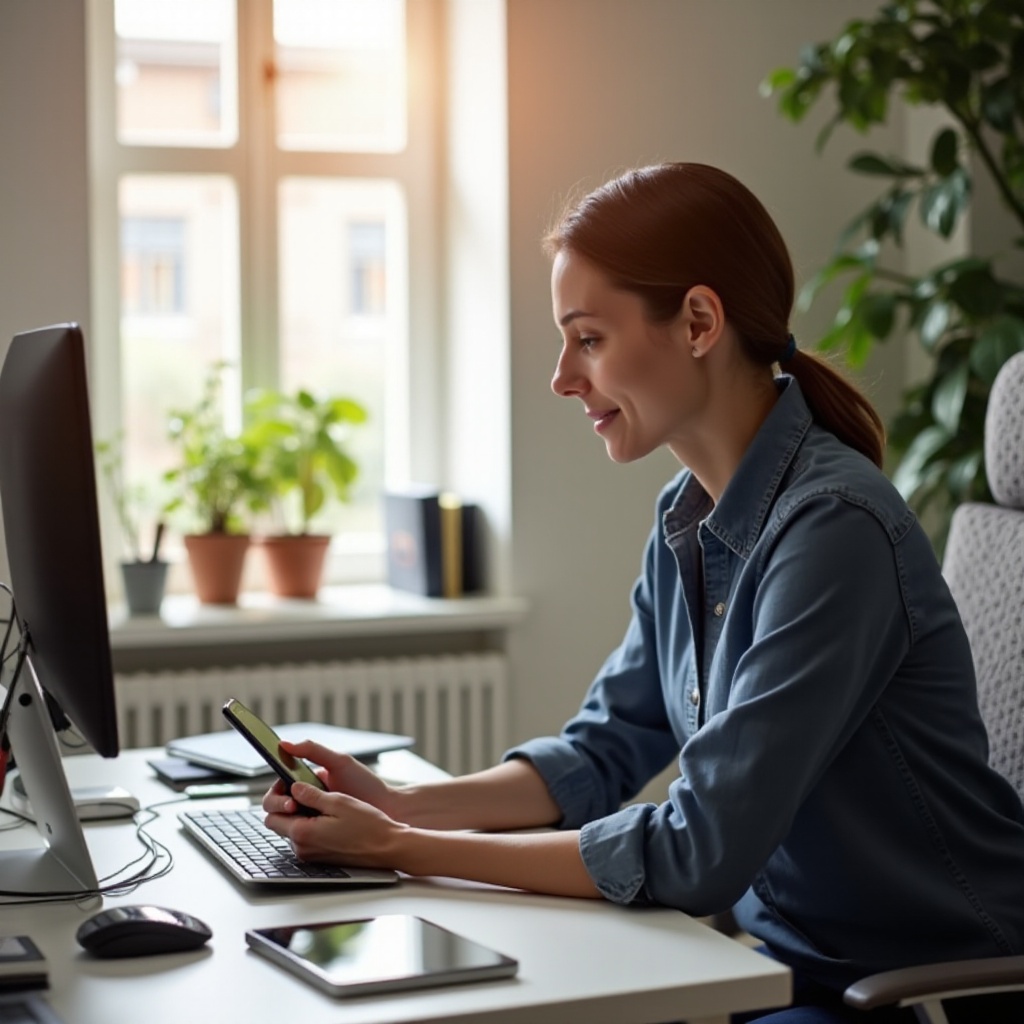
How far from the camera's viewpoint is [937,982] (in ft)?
3.82

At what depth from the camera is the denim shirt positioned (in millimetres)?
1238

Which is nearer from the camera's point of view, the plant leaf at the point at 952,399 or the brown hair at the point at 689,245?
the brown hair at the point at 689,245

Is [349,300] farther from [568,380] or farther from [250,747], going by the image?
[568,380]

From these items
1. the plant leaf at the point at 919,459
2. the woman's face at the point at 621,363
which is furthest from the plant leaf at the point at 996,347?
the woman's face at the point at 621,363

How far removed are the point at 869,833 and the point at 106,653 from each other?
665mm

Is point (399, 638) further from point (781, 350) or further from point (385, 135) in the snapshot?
point (781, 350)

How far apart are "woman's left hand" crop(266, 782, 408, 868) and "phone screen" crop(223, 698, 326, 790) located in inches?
2.1

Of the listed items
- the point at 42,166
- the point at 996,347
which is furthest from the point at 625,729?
the point at 42,166

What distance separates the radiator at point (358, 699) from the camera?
2.80 meters

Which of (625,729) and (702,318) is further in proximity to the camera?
(625,729)

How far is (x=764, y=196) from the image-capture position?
10.4 ft

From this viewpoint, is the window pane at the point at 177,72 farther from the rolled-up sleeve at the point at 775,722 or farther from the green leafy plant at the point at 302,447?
the rolled-up sleeve at the point at 775,722

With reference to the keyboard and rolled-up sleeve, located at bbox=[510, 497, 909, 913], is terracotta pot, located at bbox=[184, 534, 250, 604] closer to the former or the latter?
the keyboard

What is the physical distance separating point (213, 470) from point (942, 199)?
56.2 inches
